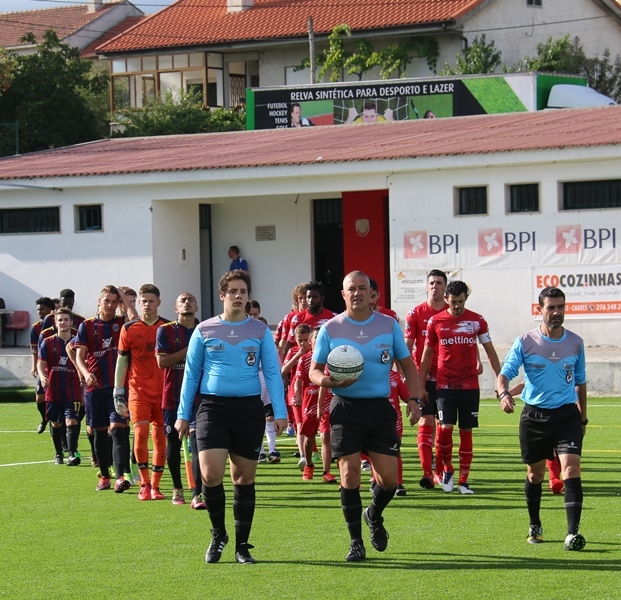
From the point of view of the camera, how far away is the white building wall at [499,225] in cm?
2538

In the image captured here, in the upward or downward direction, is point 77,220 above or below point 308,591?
above

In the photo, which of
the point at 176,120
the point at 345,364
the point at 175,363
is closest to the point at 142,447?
the point at 175,363

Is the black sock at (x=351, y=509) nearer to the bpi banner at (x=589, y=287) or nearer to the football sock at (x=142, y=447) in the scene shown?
the football sock at (x=142, y=447)

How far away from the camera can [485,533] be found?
387 inches

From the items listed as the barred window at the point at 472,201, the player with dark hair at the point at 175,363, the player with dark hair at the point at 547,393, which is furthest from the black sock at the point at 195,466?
the barred window at the point at 472,201

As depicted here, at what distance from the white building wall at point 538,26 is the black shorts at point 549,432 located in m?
42.4

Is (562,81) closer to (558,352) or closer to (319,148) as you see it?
(319,148)

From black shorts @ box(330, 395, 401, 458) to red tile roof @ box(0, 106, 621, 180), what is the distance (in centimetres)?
1690

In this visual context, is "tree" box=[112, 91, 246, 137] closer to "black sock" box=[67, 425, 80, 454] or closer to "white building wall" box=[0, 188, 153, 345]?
"white building wall" box=[0, 188, 153, 345]

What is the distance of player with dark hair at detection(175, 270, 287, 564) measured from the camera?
8.81 metres

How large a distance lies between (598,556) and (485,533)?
1.29m

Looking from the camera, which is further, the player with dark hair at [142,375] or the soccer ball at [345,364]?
the player with dark hair at [142,375]

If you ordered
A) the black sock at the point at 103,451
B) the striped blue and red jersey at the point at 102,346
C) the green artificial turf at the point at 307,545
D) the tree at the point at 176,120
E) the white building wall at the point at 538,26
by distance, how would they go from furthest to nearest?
the white building wall at the point at 538,26 → the tree at the point at 176,120 → the black sock at the point at 103,451 → the striped blue and red jersey at the point at 102,346 → the green artificial turf at the point at 307,545

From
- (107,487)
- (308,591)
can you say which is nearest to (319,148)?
(107,487)
